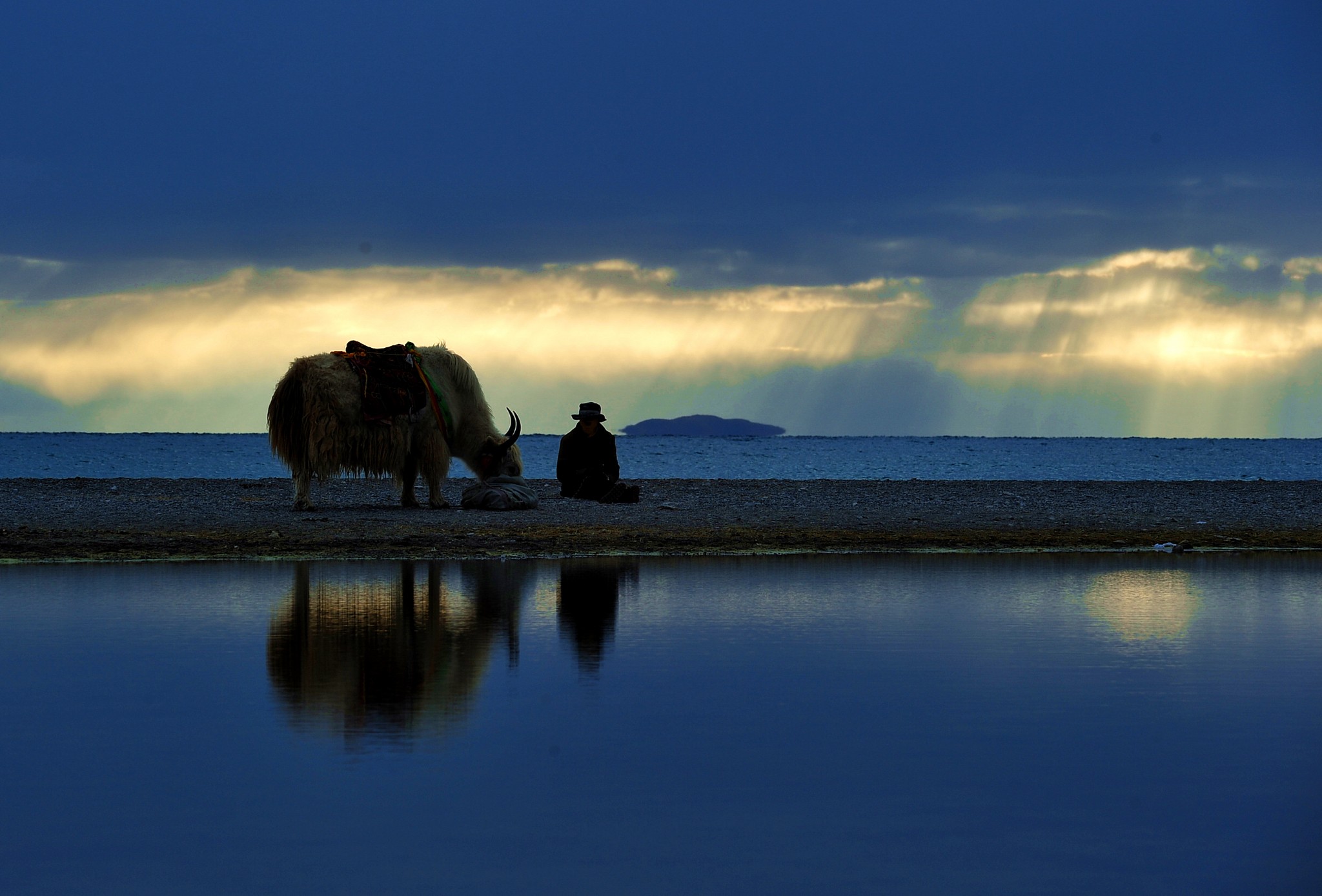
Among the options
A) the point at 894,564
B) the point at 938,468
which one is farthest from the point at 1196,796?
the point at 938,468

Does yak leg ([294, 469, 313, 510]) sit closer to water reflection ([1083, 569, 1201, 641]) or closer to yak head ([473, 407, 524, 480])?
yak head ([473, 407, 524, 480])

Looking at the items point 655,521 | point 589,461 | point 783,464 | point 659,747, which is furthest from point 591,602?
point 783,464

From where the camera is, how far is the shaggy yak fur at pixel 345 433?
21203mm

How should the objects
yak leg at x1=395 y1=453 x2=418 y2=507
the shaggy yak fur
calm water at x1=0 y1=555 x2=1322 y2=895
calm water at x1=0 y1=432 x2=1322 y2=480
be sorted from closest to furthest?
calm water at x1=0 y1=555 x2=1322 y2=895 → the shaggy yak fur → yak leg at x1=395 y1=453 x2=418 y2=507 → calm water at x1=0 y1=432 x2=1322 y2=480

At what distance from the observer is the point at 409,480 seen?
22.7 metres

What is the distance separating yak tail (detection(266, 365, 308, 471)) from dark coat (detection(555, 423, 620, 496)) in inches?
189

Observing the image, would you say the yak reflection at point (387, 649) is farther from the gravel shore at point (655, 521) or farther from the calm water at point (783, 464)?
A: the calm water at point (783, 464)

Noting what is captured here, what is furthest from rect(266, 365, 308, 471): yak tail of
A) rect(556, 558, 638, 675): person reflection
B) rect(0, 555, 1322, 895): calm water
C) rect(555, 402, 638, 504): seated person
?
rect(0, 555, 1322, 895): calm water

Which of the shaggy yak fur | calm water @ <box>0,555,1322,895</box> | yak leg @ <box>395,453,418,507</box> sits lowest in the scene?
calm water @ <box>0,555,1322,895</box>

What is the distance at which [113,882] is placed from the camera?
4.13 meters

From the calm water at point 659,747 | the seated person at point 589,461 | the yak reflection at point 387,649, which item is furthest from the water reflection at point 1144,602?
the seated person at point 589,461

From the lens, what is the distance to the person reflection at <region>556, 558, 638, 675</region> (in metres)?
8.45

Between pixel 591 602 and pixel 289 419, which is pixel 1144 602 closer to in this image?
pixel 591 602

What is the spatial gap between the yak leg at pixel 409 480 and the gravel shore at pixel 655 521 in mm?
473
